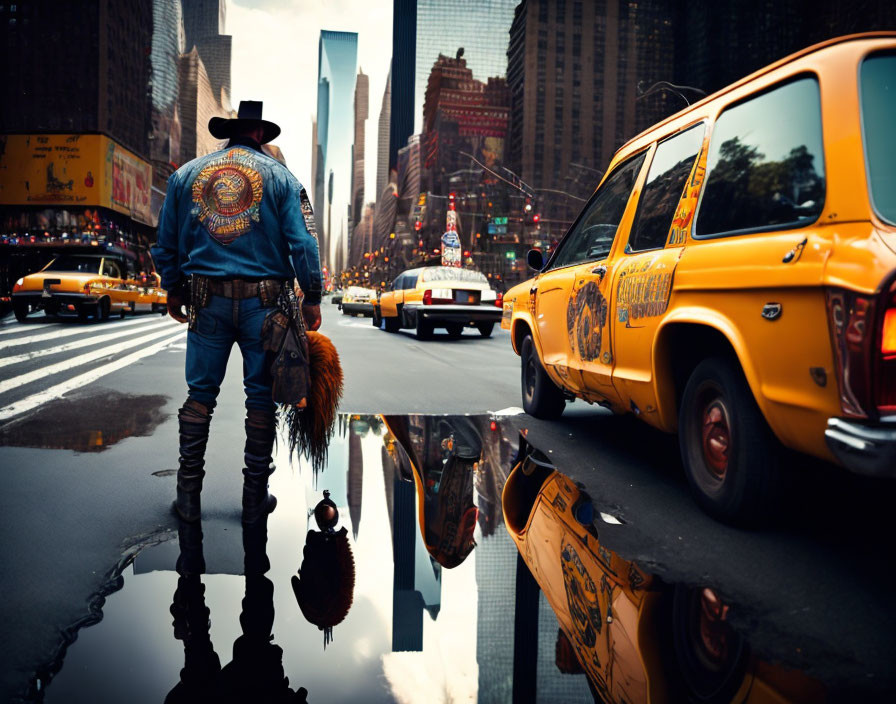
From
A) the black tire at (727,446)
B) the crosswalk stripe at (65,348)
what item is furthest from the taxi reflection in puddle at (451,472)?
the crosswalk stripe at (65,348)

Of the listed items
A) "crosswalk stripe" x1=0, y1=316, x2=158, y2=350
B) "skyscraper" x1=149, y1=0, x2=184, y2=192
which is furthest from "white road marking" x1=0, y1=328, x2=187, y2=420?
"skyscraper" x1=149, y1=0, x2=184, y2=192

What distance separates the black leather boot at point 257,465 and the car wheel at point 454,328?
14431mm

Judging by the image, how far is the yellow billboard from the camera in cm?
5194

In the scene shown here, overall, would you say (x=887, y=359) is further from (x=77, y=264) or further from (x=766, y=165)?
(x=77, y=264)

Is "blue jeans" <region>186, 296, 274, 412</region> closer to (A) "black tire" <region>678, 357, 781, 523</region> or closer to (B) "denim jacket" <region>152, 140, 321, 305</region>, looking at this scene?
(B) "denim jacket" <region>152, 140, 321, 305</region>

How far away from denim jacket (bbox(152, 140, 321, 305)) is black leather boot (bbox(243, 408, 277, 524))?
2.30 ft

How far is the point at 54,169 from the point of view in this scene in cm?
5241

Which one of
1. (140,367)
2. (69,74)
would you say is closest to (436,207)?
(69,74)

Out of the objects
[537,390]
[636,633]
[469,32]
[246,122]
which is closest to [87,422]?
[246,122]

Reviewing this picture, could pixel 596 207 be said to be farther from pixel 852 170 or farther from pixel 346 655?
pixel 346 655

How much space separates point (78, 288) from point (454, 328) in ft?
31.6

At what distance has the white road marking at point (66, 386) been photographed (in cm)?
653

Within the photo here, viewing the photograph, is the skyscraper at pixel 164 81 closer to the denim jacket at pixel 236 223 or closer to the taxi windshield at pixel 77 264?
the taxi windshield at pixel 77 264

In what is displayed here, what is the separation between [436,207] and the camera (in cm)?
12138
